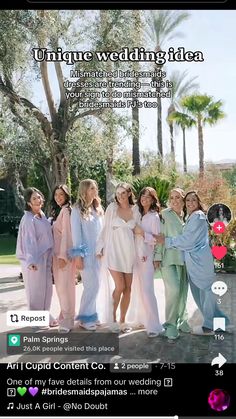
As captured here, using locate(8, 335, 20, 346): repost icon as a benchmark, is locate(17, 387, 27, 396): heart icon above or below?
below

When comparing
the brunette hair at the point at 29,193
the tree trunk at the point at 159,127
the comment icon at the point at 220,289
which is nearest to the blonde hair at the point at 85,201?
the brunette hair at the point at 29,193

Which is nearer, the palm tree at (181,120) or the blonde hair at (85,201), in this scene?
the palm tree at (181,120)

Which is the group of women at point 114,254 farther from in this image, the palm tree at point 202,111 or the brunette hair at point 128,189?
the palm tree at point 202,111

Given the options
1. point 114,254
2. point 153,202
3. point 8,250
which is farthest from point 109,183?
point 8,250

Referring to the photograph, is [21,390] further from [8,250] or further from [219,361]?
[8,250]

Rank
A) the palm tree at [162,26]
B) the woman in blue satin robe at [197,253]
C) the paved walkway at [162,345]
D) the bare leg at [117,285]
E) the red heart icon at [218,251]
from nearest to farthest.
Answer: the palm tree at [162,26]
the paved walkway at [162,345]
the red heart icon at [218,251]
the woman in blue satin robe at [197,253]
the bare leg at [117,285]

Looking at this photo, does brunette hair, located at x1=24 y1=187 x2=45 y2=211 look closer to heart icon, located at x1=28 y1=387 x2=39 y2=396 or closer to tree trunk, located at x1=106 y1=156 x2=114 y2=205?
tree trunk, located at x1=106 y1=156 x2=114 y2=205

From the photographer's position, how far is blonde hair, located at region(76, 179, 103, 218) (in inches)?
142

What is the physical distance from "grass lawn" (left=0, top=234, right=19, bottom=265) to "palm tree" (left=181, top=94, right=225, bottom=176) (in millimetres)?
1515

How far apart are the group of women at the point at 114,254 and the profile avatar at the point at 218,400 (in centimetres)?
97

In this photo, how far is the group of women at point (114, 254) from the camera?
351cm

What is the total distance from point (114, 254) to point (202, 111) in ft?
4.52

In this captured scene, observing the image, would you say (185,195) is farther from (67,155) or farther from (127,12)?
(127,12)

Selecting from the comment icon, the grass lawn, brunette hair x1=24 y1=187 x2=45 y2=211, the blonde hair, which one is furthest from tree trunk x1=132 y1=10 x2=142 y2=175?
the grass lawn
